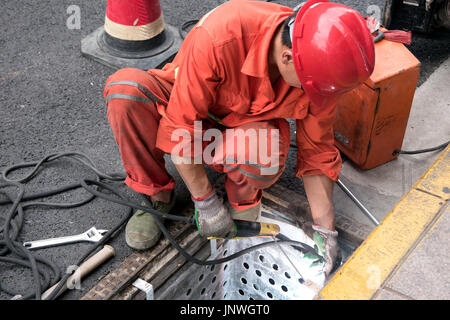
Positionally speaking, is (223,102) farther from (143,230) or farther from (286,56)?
(143,230)

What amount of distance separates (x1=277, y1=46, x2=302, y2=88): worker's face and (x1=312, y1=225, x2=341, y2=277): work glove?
782 mm

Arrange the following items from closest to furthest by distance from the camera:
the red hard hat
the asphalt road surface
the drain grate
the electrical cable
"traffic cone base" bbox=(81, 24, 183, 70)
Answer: the red hard hat
the electrical cable
the drain grate
the asphalt road surface
"traffic cone base" bbox=(81, 24, 183, 70)

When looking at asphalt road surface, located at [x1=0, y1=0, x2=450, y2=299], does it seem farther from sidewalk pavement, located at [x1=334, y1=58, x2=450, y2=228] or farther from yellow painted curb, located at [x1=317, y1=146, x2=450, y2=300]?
yellow painted curb, located at [x1=317, y1=146, x2=450, y2=300]

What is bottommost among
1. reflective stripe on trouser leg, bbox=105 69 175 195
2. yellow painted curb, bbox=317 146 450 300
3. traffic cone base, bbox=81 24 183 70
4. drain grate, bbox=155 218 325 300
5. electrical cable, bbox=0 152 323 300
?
drain grate, bbox=155 218 325 300

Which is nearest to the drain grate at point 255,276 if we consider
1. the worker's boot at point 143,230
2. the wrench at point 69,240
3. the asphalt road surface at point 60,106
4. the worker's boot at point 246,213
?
the worker's boot at point 246,213

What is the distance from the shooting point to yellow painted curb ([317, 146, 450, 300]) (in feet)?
5.92

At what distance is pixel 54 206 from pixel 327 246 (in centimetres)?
144

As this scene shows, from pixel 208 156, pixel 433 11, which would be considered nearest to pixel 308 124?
pixel 208 156

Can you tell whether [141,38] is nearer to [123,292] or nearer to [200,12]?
[200,12]

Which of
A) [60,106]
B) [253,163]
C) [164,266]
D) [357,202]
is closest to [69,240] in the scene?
[164,266]

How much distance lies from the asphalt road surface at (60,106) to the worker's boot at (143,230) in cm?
11

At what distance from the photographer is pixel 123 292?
2191 mm

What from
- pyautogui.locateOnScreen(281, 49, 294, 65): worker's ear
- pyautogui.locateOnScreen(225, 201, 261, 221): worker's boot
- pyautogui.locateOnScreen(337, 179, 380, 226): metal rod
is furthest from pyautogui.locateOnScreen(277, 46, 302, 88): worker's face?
pyautogui.locateOnScreen(337, 179, 380, 226): metal rod
